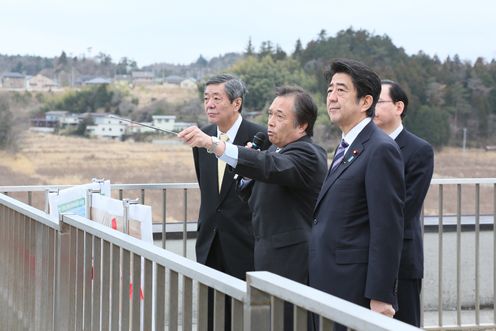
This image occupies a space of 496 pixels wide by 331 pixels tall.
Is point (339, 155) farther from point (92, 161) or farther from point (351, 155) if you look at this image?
point (92, 161)

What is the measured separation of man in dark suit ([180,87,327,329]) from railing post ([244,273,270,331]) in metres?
1.66

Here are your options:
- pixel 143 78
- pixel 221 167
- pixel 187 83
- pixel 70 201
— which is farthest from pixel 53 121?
pixel 221 167

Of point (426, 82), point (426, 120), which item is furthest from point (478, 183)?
point (426, 82)

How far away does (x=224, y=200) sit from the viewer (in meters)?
4.95

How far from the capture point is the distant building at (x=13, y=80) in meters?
20.6

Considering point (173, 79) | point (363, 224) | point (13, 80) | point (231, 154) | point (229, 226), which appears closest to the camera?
point (363, 224)

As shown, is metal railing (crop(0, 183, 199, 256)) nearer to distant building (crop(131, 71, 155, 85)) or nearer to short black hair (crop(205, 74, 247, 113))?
short black hair (crop(205, 74, 247, 113))

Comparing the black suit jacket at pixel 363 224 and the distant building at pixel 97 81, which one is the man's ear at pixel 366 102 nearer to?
the black suit jacket at pixel 363 224

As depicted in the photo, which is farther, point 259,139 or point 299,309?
point 259,139

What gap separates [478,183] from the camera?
21.2 feet

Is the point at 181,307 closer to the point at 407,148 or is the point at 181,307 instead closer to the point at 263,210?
the point at 263,210

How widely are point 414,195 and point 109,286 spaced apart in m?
1.50

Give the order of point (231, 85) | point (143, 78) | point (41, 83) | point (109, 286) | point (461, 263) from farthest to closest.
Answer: point (143, 78)
point (41, 83)
point (461, 263)
point (231, 85)
point (109, 286)

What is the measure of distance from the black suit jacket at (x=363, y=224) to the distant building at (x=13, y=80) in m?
18.1
